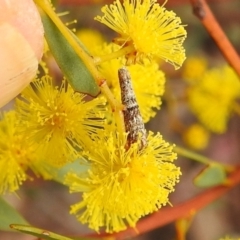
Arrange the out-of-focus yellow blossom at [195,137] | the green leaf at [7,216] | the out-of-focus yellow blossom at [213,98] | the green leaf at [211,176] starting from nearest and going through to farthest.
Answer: the green leaf at [7,216]
the green leaf at [211,176]
the out-of-focus yellow blossom at [213,98]
the out-of-focus yellow blossom at [195,137]

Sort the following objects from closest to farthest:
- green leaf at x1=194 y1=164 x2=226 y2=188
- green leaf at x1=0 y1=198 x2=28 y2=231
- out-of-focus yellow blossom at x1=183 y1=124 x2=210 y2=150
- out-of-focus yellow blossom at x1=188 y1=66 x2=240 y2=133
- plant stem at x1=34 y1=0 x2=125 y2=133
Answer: plant stem at x1=34 y1=0 x2=125 y2=133
green leaf at x1=0 y1=198 x2=28 y2=231
green leaf at x1=194 y1=164 x2=226 y2=188
out-of-focus yellow blossom at x1=188 y1=66 x2=240 y2=133
out-of-focus yellow blossom at x1=183 y1=124 x2=210 y2=150

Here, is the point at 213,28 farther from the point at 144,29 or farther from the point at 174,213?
the point at 174,213

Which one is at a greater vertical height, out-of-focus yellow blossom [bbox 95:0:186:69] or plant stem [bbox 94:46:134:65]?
out-of-focus yellow blossom [bbox 95:0:186:69]

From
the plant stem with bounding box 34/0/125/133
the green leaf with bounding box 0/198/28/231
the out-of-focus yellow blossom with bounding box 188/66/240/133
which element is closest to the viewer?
the plant stem with bounding box 34/0/125/133

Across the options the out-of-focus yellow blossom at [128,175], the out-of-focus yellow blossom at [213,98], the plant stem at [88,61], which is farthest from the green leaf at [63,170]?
the out-of-focus yellow blossom at [213,98]

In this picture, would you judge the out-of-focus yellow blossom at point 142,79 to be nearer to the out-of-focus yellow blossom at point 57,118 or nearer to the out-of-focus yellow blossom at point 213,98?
the out-of-focus yellow blossom at point 57,118

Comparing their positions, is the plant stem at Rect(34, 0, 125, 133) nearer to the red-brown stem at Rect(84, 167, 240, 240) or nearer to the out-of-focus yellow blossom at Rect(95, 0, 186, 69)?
the out-of-focus yellow blossom at Rect(95, 0, 186, 69)

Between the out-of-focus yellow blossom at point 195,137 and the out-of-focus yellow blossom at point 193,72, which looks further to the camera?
the out-of-focus yellow blossom at point 195,137

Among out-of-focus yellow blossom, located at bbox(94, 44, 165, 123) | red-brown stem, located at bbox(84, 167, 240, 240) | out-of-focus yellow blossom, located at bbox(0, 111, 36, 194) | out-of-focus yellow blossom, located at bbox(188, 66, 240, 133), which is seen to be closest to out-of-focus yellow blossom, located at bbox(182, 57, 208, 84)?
out-of-focus yellow blossom, located at bbox(188, 66, 240, 133)
